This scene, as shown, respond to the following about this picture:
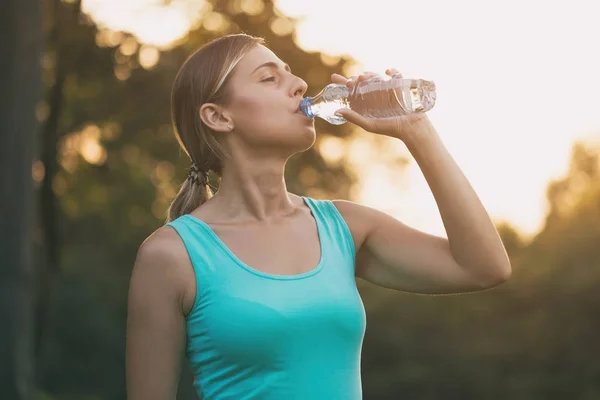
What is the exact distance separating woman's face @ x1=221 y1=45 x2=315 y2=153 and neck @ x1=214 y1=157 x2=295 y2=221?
7cm

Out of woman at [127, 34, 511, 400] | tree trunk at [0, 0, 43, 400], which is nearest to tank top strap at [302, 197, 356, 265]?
woman at [127, 34, 511, 400]

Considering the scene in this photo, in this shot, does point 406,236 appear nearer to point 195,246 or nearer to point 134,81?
point 195,246

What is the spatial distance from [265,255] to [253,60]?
605mm

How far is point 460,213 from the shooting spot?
8.91 feet

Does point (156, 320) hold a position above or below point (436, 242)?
below

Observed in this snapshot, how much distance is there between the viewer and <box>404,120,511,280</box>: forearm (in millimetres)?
2723

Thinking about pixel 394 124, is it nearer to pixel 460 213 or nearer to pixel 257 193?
pixel 460 213

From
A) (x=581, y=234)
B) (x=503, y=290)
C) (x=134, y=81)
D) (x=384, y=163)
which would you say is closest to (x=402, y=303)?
(x=503, y=290)

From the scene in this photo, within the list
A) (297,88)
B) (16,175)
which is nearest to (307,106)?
(297,88)

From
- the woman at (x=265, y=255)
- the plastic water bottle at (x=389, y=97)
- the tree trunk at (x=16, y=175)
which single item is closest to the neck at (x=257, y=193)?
the woman at (x=265, y=255)

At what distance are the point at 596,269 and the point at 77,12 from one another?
715cm

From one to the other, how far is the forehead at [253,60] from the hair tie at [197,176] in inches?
14.5

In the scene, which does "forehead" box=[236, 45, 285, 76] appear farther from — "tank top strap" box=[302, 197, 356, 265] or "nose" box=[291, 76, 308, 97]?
"tank top strap" box=[302, 197, 356, 265]

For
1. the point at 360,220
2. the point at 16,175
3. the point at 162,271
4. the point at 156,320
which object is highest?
the point at 360,220
